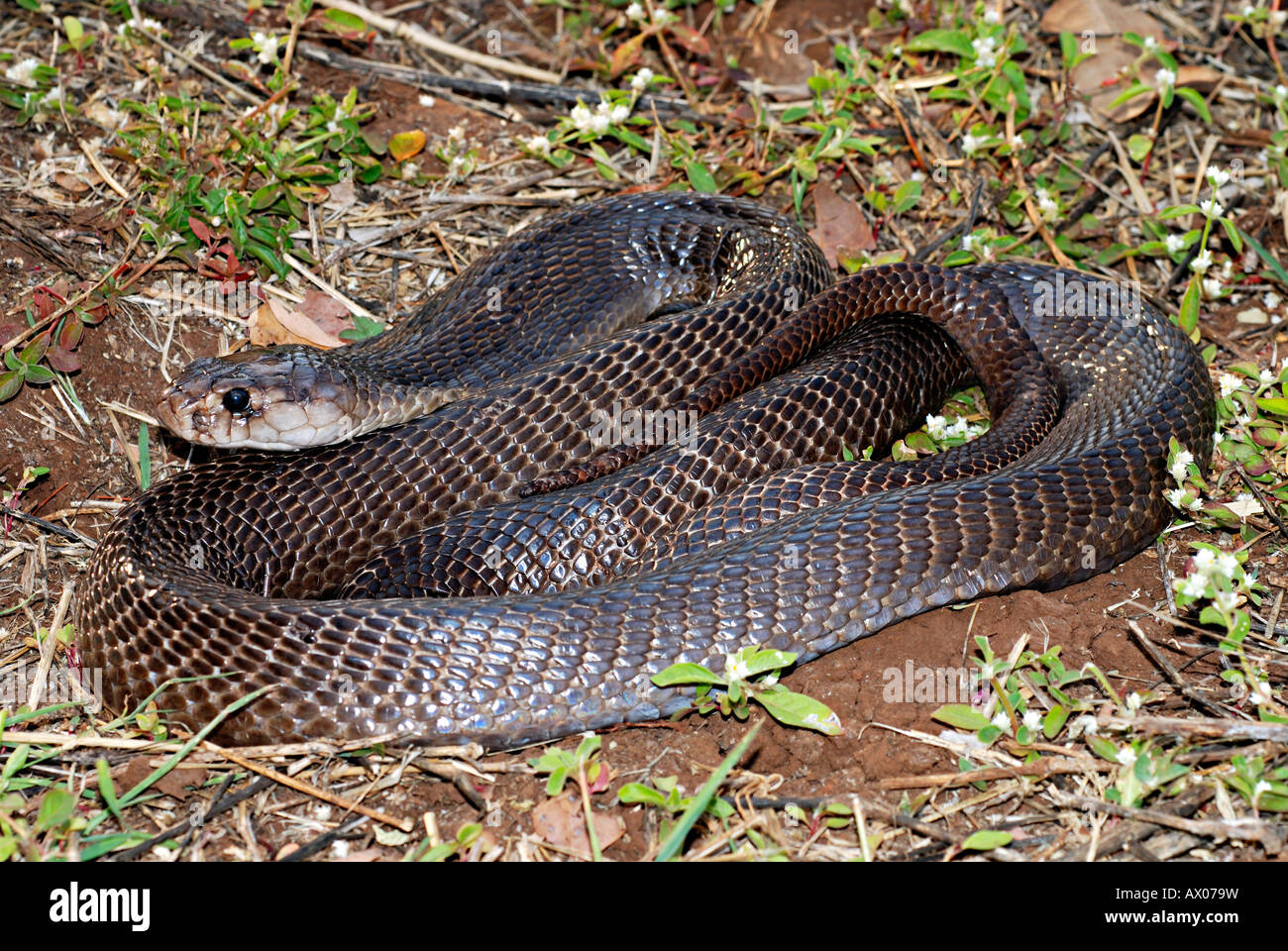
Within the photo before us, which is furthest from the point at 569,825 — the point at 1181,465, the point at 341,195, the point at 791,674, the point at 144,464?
the point at 341,195

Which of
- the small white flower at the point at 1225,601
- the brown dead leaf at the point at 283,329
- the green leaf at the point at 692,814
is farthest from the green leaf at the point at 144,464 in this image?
the small white flower at the point at 1225,601

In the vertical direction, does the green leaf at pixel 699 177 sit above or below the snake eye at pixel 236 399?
above

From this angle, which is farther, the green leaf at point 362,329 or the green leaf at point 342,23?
the green leaf at point 342,23

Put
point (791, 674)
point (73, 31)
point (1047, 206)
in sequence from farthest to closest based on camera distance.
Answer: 1. point (73, 31)
2. point (1047, 206)
3. point (791, 674)

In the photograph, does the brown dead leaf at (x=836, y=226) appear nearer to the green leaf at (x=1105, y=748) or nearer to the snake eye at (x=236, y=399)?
the snake eye at (x=236, y=399)

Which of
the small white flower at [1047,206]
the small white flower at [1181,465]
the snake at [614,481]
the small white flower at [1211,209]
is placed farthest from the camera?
the small white flower at [1047,206]

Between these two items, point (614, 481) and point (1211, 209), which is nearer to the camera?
point (614, 481)

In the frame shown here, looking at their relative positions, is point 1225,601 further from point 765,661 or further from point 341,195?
point 341,195
